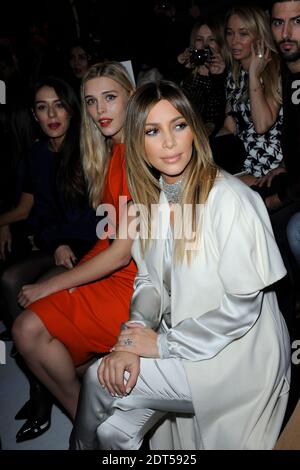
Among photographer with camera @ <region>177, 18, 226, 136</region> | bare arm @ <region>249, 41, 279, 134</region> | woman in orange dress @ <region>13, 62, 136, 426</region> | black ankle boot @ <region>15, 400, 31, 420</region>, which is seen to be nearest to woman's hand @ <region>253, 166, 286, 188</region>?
bare arm @ <region>249, 41, 279, 134</region>

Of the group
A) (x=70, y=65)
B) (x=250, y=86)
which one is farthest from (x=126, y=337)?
(x=70, y=65)

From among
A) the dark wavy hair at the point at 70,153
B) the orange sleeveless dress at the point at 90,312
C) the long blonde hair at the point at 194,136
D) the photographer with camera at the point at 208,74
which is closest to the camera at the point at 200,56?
the photographer with camera at the point at 208,74

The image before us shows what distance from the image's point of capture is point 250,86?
99.4 inches

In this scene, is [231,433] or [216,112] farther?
[216,112]

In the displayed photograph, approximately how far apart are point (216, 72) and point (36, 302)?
1.93 m

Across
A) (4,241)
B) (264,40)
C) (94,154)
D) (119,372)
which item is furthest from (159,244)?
(264,40)

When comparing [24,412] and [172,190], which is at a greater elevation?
[172,190]

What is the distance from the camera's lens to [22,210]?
8.78ft

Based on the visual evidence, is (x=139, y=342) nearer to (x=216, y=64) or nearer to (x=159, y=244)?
(x=159, y=244)

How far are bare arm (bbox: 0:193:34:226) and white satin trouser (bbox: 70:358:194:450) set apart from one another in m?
1.53

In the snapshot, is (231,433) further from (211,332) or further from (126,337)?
(126,337)

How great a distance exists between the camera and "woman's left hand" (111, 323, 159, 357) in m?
1.37

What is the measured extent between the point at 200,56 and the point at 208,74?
12 centimetres

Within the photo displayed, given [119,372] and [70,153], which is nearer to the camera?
[119,372]
